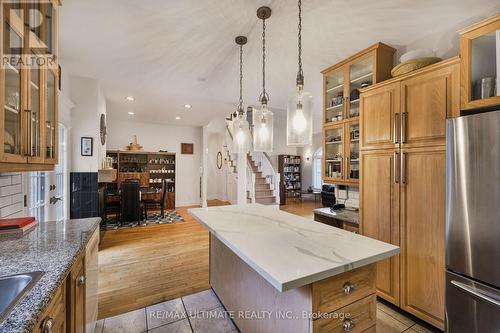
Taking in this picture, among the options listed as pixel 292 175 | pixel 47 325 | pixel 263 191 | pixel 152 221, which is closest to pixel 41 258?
pixel 47 325

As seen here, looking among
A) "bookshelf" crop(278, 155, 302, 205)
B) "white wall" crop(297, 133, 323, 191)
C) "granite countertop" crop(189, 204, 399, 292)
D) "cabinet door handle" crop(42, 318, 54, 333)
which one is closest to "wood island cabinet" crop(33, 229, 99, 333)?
"cabinet door handle" crop(42, 318, 54, 333)

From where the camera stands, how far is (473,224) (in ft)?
4.76

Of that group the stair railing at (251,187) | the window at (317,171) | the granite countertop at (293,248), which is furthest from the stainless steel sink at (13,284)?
the window at (317,171)

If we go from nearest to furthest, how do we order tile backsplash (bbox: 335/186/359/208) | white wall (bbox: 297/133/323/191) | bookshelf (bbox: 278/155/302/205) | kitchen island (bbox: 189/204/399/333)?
kitchen island (bbox: 189/204/399/333), tile backsplash (bbox: 335/186/359/208), bookshelf (bbox: 278/155/302/205), white wall (bbox: 297/133/323/191)

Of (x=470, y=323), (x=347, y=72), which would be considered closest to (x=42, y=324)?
(x=470, y=323)

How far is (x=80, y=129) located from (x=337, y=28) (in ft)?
13.2

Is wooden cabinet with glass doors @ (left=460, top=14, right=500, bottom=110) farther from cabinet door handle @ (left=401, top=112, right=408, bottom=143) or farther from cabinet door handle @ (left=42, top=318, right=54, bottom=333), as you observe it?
cabinet door handle @ (left=42, top=318, right=54, bottom=333)

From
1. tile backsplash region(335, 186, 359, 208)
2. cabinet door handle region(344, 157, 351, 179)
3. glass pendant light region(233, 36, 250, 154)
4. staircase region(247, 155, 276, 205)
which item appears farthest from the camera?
staircase region(247, 155, 276, 205)

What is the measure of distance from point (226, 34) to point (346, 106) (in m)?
1.63

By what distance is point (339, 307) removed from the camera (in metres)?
1.15

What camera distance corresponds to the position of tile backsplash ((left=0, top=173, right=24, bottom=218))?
1673mm

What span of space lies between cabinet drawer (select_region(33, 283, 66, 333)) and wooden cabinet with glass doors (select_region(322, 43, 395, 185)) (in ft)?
8.87

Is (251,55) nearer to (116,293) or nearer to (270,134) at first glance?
(270,134)

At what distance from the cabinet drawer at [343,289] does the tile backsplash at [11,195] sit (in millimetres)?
2279
